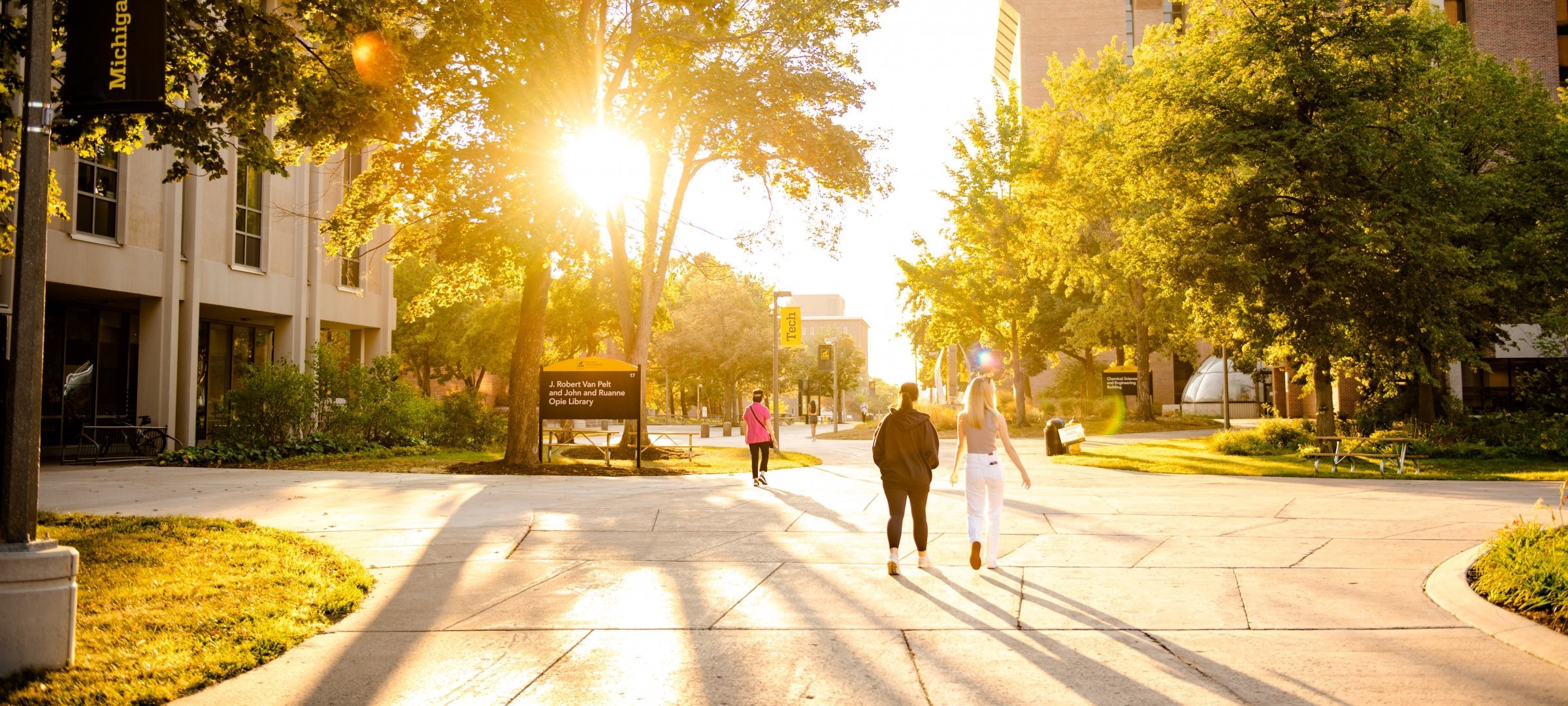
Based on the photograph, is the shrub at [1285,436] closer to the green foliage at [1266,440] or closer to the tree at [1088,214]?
the green foliage at [1266,440]

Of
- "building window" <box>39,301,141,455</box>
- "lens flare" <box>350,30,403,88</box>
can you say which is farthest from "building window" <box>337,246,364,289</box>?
"lens flare" <box>350,30,403,88</box>

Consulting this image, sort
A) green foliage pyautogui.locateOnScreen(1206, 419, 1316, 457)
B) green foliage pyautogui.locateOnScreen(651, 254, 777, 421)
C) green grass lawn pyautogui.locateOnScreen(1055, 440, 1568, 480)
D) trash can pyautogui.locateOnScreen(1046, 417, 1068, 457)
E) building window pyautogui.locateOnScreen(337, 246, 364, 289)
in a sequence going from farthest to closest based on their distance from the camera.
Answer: green foliage pyautogui.locateOnScreen(651, 254, 777, 421) → building window pyautogui.locateOnScreen(337, 246, 364, 289) → trash can pyautogui.locateOnScreen(1046, 417, 1068, 457) → green foliage pyautogui.locateOnScreen(1206, 419, 1316, 457) → green grass lawn pyautogui.locateOnScreen(1055, 440, 1568, 480)

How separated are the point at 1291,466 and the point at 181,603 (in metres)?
20.6

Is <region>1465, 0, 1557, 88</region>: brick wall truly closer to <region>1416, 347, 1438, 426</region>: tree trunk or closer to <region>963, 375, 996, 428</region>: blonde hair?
<region>1416, 347, 1438, 426</region>: tree trunk

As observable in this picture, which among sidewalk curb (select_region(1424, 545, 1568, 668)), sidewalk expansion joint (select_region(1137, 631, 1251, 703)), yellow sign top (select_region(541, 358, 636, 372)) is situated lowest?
sidewalk expansion joint (select_region(1137, 631, 1251, 703))

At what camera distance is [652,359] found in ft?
201

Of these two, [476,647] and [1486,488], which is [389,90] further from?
[1486,488]

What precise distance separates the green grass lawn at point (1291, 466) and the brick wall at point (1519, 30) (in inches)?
1106

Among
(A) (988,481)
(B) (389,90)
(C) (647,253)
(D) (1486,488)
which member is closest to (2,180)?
(B) (389,90)

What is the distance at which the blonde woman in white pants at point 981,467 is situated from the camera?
882cm

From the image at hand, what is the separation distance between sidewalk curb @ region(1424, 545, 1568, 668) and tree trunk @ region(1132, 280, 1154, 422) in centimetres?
3149

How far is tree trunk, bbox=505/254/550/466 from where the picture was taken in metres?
19.9

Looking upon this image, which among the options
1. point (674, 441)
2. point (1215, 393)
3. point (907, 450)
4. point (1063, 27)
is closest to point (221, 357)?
point (674, 441)

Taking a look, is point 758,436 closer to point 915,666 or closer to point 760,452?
point 760,452
